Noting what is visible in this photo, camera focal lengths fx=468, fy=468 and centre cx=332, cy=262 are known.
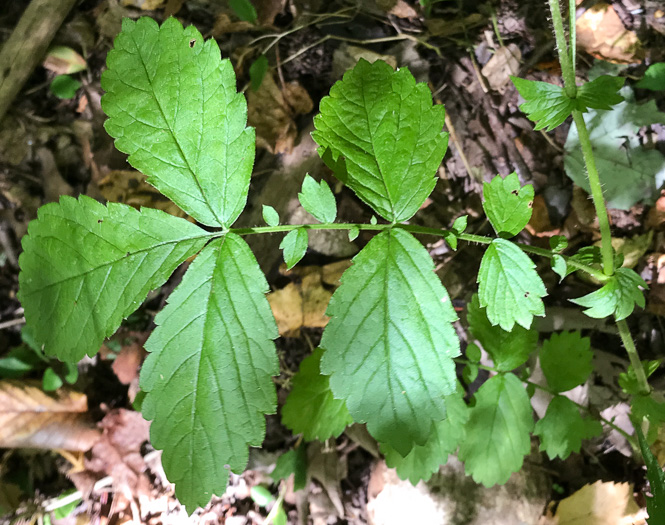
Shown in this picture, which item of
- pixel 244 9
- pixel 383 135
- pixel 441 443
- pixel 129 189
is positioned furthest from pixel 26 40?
pixel 441 443

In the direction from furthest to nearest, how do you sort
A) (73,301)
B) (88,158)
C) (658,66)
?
(88,158)
(658,66)
(73,301)

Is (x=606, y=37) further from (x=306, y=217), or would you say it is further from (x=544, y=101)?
(x=306, y=217)

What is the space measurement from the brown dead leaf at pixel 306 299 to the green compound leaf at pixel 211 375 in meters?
0.99

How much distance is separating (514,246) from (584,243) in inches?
38.8

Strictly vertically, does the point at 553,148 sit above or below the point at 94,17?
below

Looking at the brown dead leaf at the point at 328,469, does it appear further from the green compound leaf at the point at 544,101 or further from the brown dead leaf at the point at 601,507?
the green compound leaf at the point at 544,101

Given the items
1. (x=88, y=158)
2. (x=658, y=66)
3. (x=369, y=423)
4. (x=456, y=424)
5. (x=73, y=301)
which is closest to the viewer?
(x=369, y=423)

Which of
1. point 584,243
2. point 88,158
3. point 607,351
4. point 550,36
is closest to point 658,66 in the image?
point 550,36

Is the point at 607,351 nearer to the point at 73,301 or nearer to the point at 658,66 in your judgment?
the point at 658,66

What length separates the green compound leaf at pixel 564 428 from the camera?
67.3 inches

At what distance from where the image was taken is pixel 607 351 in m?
2.05

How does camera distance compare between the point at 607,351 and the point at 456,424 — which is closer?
the point at 456,424

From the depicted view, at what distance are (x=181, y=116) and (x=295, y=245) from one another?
487mm

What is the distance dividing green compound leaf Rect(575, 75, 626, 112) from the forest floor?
0.90 meters
